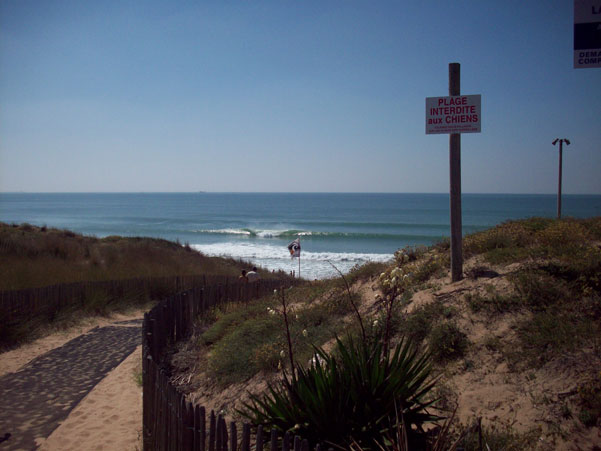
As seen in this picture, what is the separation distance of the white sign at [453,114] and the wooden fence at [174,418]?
5321 mm

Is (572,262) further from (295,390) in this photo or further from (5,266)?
(5,266)

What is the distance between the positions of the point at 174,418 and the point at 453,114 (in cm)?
596

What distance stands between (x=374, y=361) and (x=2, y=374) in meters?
6.80

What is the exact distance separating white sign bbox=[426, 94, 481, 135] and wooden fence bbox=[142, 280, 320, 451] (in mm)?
5321

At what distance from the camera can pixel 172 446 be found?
145 inches

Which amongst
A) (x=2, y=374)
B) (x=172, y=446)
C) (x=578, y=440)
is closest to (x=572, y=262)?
(x=578, y=440)

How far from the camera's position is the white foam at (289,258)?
31141mm

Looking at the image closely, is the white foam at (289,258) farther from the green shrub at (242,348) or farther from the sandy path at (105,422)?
the sandy path at (105,422)

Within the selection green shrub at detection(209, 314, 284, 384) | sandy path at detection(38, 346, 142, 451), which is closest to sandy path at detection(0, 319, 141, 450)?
sandy path at detection(38, 346, 142, 451)

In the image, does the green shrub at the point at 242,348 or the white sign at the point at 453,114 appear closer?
the green shrub at the point at 242,348

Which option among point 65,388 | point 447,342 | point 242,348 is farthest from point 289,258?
point 447,342

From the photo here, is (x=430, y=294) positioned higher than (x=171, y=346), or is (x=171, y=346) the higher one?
(x=430, y=294)

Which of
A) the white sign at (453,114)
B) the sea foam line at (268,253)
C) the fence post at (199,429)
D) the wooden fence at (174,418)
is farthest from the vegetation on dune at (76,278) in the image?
the sea foam line at (268,253)

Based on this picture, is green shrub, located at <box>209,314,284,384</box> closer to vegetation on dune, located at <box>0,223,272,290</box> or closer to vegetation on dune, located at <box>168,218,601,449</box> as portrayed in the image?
vegetation on dune, located at <box>168,218,601,449</box>
